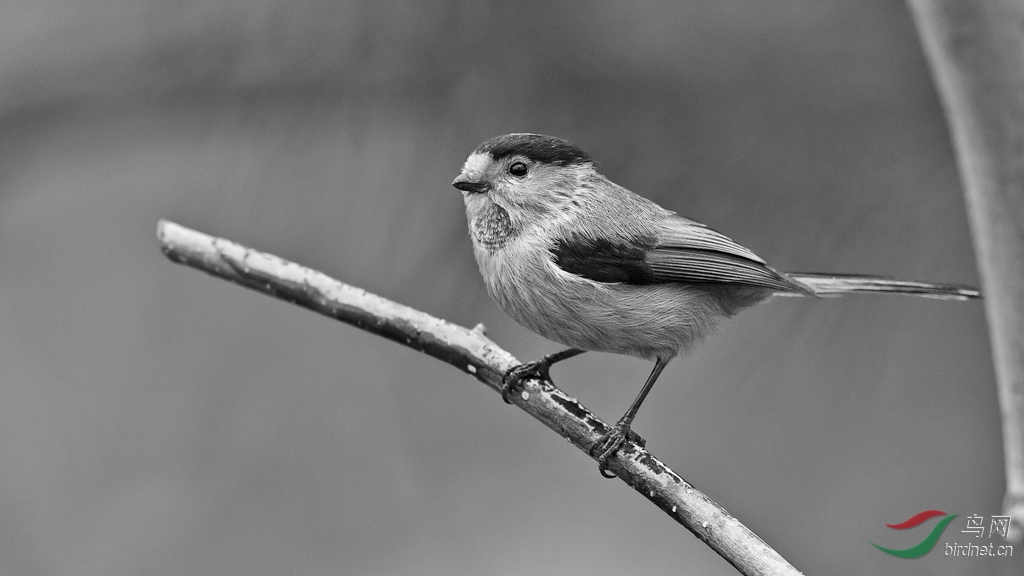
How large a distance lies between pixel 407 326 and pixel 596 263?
38 cm

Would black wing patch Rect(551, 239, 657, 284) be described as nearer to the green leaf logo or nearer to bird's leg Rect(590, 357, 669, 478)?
bird's leg Rect(590, 357, 669, 478)

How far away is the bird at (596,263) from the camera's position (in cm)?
152

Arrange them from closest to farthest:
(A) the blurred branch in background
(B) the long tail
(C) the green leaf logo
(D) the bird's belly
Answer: (A) the blurred branch in background
(B) the long tail
(D) the bird's belly
(C) the green leaf logo

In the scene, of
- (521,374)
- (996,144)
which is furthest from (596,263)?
(996,144)

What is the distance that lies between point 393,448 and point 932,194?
5.90ft

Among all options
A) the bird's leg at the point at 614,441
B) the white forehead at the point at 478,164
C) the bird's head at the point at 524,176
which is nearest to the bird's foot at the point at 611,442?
the bird's leg at the point at 614,441

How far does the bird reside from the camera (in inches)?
59.8

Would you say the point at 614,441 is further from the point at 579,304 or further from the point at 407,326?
the point at 407,326

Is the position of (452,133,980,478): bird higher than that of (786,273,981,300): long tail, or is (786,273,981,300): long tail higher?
(786,273,981,300): long tail

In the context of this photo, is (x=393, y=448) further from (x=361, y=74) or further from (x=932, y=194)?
(x=932, y=194)

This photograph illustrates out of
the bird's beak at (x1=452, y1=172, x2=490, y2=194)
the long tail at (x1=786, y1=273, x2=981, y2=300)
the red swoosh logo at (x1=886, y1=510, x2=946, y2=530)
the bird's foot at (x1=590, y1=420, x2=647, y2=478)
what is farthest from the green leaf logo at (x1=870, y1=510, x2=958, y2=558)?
the bird's beak at (x1=452, y1=172, x2=490, y2=194)

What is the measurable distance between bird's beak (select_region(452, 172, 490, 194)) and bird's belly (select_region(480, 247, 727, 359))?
0.14 meters

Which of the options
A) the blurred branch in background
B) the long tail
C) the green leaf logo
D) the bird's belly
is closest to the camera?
the blurred branch in background

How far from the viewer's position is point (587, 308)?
1.51 meters
